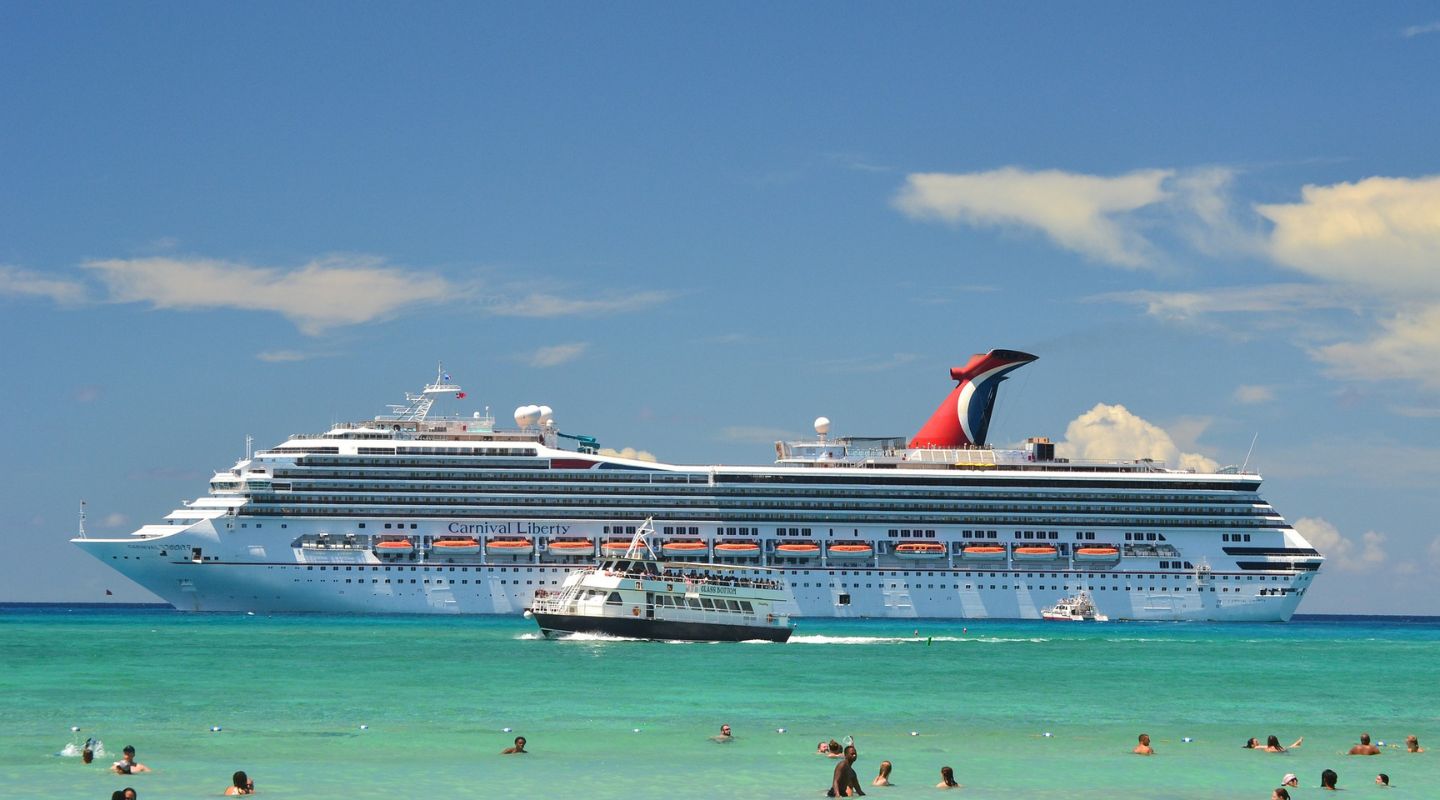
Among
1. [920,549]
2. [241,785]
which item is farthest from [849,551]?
[241,785]

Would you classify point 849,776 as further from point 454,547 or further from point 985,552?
point 985,552

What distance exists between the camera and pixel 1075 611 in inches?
4471

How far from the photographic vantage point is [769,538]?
114 meters

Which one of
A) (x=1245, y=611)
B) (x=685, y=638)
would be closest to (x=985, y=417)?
(x=1245, y=611)

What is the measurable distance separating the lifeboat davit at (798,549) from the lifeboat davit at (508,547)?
15.5m

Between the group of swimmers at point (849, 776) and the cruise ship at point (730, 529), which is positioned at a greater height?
the cruise ship at point (730, 529)

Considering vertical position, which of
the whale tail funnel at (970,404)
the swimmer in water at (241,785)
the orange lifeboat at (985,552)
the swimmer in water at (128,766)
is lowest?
the swimmer in water at (241,785)

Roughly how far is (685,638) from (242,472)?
45.4 m

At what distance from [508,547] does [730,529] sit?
1409cm

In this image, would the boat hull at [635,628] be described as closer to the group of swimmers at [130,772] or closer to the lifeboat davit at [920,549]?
the group of swimmers at [130,772]

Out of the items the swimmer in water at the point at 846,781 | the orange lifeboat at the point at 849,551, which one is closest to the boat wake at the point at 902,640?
the orange lifeboat at the point at 849,551

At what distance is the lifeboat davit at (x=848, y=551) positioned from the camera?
4444 inches

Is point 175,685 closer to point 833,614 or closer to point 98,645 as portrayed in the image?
point 98,645

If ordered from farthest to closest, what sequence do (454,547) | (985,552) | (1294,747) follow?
(985,552) → (454,547) → (1294,747)
